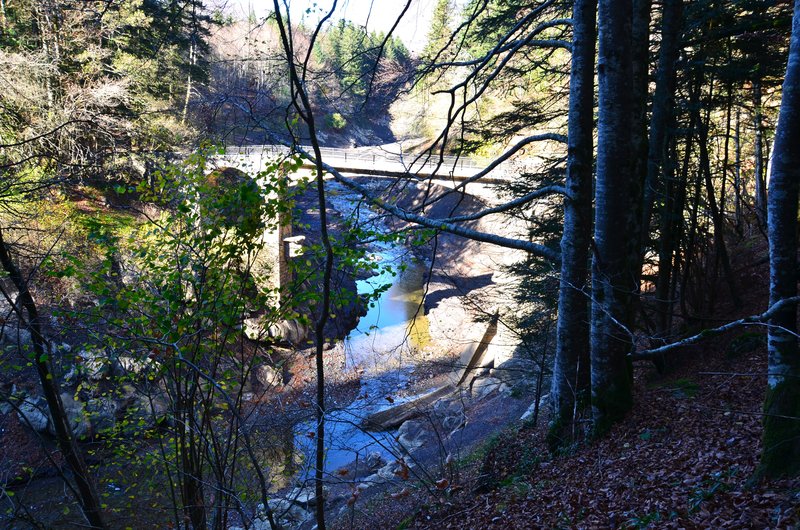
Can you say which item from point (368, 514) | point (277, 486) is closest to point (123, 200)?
Result: point (277, 486)

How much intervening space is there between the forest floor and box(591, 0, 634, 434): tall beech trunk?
27.6 inches

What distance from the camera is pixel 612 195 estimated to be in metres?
4.64

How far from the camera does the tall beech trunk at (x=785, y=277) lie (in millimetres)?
3004

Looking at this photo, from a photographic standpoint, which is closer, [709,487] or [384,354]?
[709,487]

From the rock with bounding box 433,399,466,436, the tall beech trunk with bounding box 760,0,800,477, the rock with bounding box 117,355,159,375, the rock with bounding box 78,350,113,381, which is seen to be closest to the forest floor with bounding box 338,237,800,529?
the tall beech trunk with bounding box 760,0,800,477

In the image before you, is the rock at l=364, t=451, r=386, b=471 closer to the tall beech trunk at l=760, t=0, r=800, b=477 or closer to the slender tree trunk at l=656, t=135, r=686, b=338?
the slender tree trunk at l=656, t=135, r=686, b=338

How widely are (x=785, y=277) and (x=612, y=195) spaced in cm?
175

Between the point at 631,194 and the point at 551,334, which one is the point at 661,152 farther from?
the point at 551,334

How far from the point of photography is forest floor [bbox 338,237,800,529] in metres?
3.35

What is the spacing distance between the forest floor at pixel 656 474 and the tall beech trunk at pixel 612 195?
701mm

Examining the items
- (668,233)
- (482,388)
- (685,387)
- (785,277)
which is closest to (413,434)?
(482,388)

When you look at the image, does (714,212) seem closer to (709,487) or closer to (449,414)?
(709,487)

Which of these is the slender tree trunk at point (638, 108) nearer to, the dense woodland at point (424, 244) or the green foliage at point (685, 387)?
the dense woodland at point (424, 244)

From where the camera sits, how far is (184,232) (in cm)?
555
